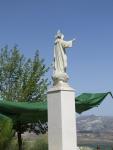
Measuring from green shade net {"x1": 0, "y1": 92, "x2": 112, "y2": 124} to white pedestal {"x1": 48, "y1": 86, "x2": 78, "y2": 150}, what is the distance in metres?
1.16

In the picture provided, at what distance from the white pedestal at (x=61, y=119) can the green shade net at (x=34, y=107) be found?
45.7 inches

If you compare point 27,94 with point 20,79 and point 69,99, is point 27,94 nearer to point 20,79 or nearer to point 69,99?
point 20,79

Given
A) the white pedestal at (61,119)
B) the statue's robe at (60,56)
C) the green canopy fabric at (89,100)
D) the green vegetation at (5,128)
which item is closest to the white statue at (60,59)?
the statue's robe at (60,56)

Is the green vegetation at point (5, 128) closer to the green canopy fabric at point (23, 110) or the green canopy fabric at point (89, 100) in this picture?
the green canopy fabric at point (23, 110)

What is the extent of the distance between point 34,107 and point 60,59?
175 centimetres

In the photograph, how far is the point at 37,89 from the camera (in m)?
18.0

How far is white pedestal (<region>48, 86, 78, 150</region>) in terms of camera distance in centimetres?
1160

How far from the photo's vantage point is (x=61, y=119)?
11570 mm

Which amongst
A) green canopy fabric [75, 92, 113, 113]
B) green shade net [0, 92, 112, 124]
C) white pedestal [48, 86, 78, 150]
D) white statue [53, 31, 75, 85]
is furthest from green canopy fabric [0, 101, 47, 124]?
white statue [53, 31, 75, 85]

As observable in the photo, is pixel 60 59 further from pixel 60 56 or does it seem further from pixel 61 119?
pixel 61 119

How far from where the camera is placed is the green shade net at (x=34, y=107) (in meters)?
12.8

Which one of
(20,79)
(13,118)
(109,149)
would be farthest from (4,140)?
(20,79)

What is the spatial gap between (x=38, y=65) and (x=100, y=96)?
518cm

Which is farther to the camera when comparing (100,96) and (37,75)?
(37,75)
